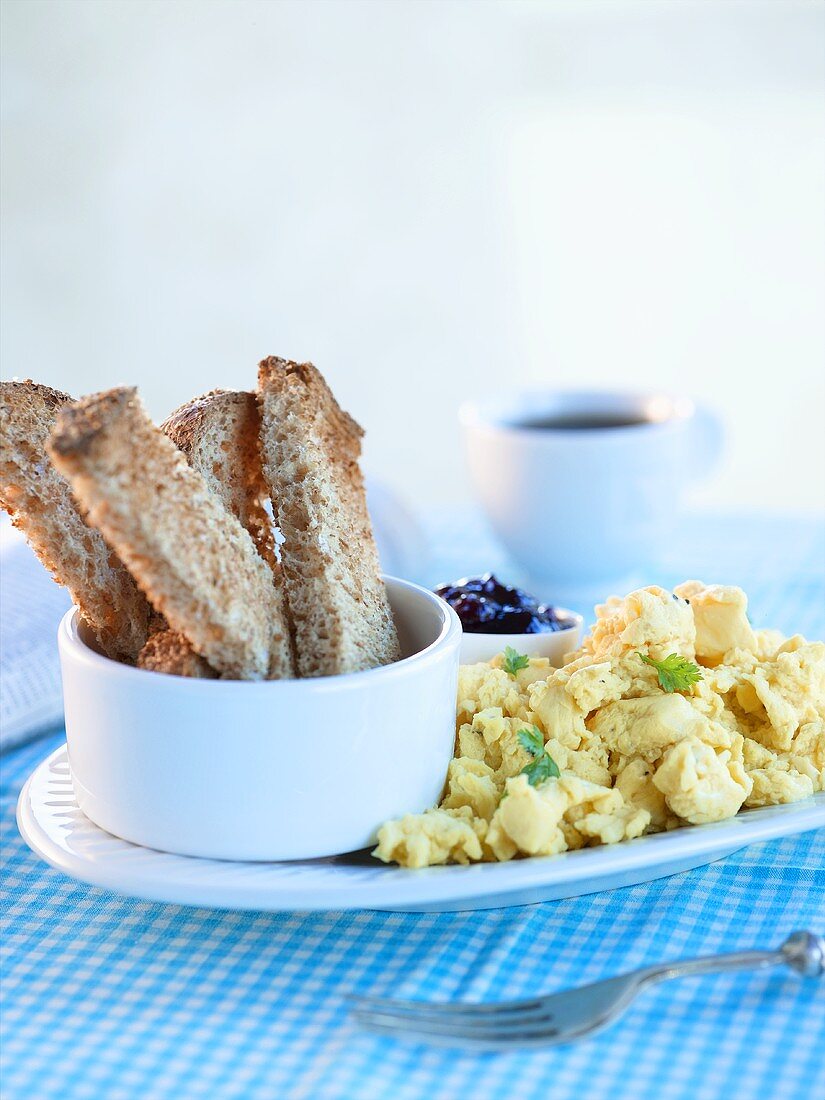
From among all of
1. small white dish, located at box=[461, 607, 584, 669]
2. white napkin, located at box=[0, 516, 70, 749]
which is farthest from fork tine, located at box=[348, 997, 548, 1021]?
white napkin, located at box=[0, 516, 70, 749]

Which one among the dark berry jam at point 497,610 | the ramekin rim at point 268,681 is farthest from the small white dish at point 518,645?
the ramekin rim at point 268,681

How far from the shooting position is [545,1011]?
1.30m

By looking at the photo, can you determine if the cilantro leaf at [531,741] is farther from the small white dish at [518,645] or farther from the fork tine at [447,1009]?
the small white dish at [518,645]

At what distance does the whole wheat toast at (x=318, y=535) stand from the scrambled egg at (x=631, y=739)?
0.20 metres

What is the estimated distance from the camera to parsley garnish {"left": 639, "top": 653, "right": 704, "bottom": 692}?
1.61 metres

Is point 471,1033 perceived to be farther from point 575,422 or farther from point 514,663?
point 575,422

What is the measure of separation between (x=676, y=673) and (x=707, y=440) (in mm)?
1490

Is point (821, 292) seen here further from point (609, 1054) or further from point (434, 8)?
point (609, 1054)

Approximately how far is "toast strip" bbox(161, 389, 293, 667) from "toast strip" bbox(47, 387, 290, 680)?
15 centimetres

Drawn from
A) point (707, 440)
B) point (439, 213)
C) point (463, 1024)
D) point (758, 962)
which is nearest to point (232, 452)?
point (463, 1024)

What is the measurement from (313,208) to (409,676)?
7251mm

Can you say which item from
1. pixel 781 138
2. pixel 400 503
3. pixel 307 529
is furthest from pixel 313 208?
pixel 307 529

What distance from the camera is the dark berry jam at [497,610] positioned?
84.1 inches

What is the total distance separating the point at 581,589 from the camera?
2.92 metres
